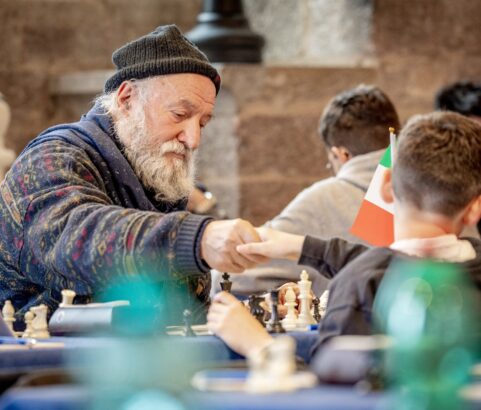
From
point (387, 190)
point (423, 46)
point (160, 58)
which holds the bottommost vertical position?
point (387, 190)

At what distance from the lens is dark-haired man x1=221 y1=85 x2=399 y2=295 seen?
17.4 ft

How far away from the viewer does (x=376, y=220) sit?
3.81m

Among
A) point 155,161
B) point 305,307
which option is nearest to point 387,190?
point 305,307

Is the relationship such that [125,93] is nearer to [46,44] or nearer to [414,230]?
[414,230]

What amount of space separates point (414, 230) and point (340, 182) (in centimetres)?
261

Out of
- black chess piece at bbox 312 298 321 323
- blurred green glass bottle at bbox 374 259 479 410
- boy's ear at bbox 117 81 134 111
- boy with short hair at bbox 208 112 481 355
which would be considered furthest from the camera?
boy's ear at bbox 117 81 134 111

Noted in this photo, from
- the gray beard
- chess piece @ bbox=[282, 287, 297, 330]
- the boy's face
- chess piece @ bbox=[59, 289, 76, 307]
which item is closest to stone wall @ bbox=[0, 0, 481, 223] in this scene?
the boy's face

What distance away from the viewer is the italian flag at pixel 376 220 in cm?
377

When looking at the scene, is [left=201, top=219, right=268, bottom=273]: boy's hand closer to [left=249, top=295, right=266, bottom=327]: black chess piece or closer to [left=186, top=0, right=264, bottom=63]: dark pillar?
[left=249, top=295, right=266, bottom=327]: black chess piece

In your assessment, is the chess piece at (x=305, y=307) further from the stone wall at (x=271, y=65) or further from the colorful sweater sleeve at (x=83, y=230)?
the stone wall at (x=271, y=65)

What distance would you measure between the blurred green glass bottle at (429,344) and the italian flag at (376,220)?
1.63 meters

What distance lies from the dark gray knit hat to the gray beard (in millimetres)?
136

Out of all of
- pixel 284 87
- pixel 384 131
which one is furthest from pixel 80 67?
pixel 384 131

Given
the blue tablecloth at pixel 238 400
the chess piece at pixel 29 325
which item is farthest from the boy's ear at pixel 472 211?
the chess piece at pixel 29 325
